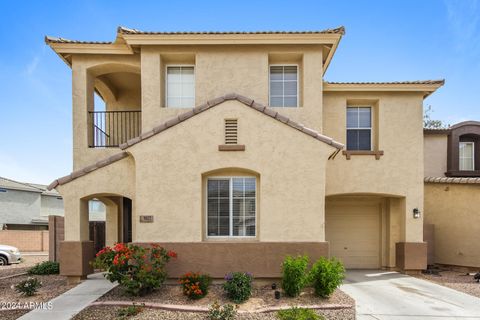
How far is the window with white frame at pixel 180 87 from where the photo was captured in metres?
11.0

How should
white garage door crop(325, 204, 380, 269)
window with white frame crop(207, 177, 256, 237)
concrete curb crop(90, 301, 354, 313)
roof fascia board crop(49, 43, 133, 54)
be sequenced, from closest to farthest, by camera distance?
concrete curb crop(90, 301, 354, 313) → window with white frame crop(207, 177, 256, 237) → roof fascia board crop(49, 43, 133, 54) → white garage door crop(325, 204, 380, 269)

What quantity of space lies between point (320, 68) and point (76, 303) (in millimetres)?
10242

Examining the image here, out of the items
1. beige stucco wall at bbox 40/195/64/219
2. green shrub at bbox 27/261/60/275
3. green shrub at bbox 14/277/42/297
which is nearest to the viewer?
green shrub at bbox 14/277/42/297

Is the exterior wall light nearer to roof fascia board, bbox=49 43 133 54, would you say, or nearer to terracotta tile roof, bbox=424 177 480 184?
terracotta tile roof, bbox=424 177 480 184

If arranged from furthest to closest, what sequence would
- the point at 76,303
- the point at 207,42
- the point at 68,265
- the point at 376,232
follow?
1. the point at 376,232
2. the point at 207,42
3. the point at 68,265
4. the point at 76,303

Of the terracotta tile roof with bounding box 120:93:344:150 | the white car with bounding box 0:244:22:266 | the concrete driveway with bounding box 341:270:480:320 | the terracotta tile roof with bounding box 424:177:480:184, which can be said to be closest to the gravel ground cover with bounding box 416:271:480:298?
the concrete driveway with bounding box 341:270:480:320

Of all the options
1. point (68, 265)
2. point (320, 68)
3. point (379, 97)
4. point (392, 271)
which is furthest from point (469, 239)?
point (68, 265)

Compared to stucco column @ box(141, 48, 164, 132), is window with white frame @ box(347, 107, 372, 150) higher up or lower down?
lower down

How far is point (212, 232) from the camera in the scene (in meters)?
9.01

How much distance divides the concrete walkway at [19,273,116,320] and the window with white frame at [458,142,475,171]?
56.2 ft

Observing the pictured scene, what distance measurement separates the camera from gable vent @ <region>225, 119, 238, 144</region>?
886cm

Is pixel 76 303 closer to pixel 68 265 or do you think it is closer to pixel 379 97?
pixel 68 265

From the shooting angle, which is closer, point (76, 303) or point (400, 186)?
point (76, 303)

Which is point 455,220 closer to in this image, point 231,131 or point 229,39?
point 231,131
